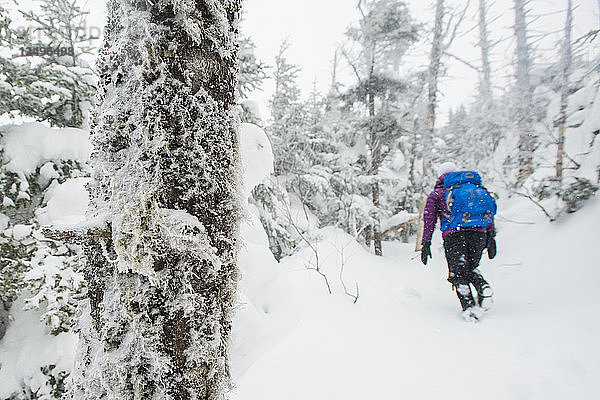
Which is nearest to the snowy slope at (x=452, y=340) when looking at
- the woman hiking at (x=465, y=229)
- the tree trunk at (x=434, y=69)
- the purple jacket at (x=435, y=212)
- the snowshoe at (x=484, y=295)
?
the snowshoe at (x=484, y=295)

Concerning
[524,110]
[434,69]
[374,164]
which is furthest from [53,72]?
[524,110]

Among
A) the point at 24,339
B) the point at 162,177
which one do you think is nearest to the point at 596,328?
the point at 162,177

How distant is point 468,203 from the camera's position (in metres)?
3.65

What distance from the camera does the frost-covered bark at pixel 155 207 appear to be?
2.86 feet

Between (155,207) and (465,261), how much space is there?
4.01 metres

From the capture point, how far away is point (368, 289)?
15.7ft

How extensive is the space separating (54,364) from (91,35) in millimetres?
5626

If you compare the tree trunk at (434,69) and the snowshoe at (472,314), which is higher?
the tree trunk at (434,69)

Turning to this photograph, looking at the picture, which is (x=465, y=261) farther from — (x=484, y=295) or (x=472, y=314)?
(x=472, y=314)

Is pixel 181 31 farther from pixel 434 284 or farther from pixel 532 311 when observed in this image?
pixel 434 284

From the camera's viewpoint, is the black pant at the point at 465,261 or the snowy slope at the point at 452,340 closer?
the snowy slope at the point at 452,340

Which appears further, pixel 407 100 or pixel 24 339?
pixel 407 100

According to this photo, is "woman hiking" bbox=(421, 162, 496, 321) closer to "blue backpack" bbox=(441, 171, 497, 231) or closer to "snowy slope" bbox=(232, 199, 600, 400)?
"blue backpack" bbox=(441, 171, 497, 231)

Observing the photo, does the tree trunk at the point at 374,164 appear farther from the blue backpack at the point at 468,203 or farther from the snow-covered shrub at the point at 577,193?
the blue backpack at the point at 468,203
